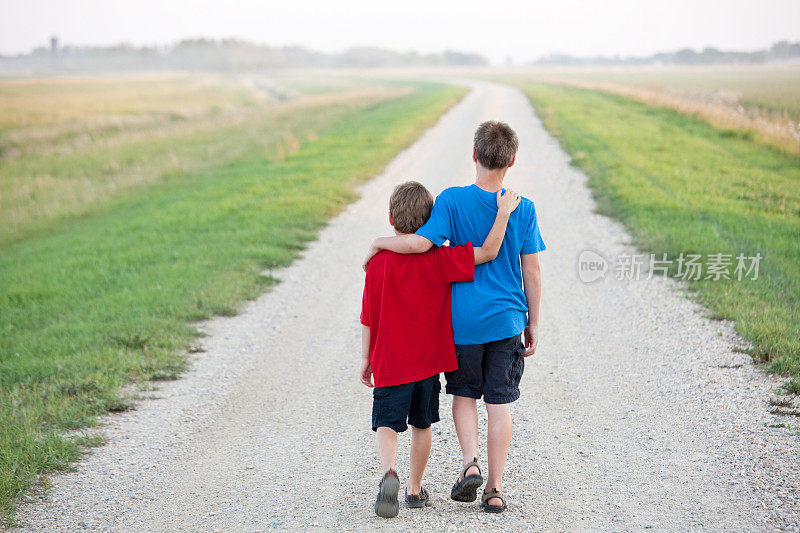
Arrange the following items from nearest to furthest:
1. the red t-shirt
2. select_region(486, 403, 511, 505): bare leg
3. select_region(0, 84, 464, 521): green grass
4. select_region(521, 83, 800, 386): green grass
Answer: the red t-shirt, select_region(486, 403, 511, 505): bare leg, select_region(0, 84, 464, 521): green grass, select_region(521, 83, 800, 386): green grass

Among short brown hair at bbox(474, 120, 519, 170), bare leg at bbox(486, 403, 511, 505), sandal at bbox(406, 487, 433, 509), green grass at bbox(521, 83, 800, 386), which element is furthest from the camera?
green grass at bbox(521, 83, 800, 386)

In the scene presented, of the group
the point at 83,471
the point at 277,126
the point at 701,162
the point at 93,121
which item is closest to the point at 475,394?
the point at 83,471

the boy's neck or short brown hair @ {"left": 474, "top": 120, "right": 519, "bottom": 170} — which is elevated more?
short brown hair @ {"left": 474, "top": 120, "right": 519, "bottom": 170}

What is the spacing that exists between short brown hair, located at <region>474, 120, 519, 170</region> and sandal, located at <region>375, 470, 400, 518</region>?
5.24 feet

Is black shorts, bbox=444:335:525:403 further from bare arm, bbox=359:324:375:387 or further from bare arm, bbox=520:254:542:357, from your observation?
bare arm, bbox=359:324:375:387

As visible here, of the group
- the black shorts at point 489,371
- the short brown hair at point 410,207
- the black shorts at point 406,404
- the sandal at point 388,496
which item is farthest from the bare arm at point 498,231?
the sandal at point 388,496

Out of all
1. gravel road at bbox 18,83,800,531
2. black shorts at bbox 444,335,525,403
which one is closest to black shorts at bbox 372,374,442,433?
black shorts at bbox 444,335,525,403

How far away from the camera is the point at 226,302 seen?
7262mm

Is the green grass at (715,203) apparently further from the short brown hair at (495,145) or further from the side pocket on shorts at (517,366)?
the short brown hair at (495,145)

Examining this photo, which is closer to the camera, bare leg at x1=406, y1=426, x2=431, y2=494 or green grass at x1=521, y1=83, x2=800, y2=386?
bare leg at x1=406, y1=426, x2=431, y2=494

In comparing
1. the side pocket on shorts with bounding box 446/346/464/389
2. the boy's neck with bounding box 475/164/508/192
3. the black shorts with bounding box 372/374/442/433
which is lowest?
the black shorts with bounding box 372/374/442/433

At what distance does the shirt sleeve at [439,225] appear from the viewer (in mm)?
3137

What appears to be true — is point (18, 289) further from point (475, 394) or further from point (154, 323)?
point (475, 394)

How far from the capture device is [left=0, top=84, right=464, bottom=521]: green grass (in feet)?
16.0
